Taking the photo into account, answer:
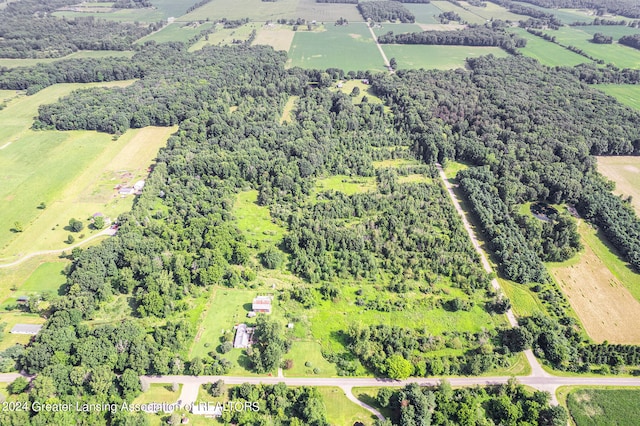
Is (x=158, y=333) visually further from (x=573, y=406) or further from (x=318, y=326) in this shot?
(x=573, y=406)

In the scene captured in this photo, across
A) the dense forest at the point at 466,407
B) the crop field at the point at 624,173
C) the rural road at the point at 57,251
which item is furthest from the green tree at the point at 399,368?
the crop field at the point at 624,173

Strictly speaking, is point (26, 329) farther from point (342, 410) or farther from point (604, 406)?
point (604, 406)

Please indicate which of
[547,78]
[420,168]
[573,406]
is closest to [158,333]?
[573,406]

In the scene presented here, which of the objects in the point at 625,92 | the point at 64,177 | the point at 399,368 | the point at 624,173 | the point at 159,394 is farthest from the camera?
the point at 625,92

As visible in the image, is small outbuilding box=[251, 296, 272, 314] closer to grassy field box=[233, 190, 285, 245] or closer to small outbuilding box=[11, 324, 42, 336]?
grassy field box=[233, 190, 285, 245]

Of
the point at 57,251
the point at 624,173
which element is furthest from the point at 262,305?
the point at 624,173

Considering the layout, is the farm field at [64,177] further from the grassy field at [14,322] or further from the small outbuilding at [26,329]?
the small outbuilding at [26,329]

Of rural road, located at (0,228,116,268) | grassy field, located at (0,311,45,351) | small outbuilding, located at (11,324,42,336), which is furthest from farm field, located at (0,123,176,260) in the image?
small outbuilding, located at (11,324,42,336)
